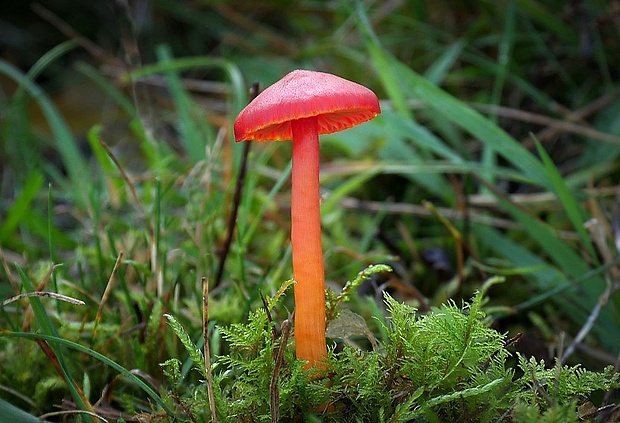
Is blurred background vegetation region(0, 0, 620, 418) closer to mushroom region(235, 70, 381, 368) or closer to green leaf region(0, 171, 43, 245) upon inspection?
green leaf region(0, 171, 43, 245)

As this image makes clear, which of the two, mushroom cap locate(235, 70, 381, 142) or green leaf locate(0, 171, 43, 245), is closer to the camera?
mushroom cap locate(235, 70, 381, 142)

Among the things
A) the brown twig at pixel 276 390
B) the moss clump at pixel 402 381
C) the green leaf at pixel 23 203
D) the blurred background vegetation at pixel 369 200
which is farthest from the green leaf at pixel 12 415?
the green leaf at pixel 23 203

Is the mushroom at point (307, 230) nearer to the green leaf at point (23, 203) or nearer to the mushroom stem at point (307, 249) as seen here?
the mushroom stem at point (307, 249)

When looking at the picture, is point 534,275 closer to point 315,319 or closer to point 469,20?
point 315,319

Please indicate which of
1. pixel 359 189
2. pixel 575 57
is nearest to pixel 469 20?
pixel 575 57

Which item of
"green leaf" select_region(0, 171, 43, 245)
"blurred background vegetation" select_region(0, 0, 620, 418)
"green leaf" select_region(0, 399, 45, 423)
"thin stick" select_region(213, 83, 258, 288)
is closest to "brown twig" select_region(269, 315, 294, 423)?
"blurred background vegetation" select_region(0, 0, 620, 418)
